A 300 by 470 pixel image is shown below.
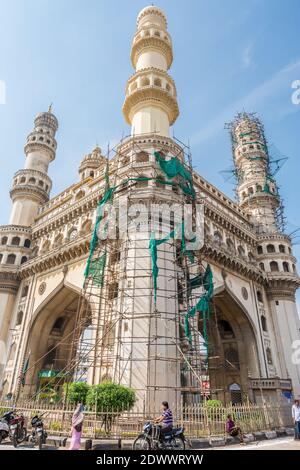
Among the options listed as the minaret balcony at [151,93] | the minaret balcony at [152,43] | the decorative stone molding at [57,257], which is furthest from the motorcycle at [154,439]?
the minaret balcony at [152,43]

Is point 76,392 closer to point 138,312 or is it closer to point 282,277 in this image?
point 138,312

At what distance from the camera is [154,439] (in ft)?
30.4

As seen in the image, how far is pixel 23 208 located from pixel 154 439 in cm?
3098

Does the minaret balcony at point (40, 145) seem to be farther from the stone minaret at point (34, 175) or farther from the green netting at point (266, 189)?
the green netting at point (266, 189)

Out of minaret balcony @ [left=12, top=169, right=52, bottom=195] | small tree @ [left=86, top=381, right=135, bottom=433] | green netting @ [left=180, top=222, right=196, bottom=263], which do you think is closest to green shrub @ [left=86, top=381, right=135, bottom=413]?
small tree @ [left=86, top=381, right=135, bottom=433]

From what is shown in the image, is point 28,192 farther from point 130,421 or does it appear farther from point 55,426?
point 130,421

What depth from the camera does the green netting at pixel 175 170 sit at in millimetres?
22359

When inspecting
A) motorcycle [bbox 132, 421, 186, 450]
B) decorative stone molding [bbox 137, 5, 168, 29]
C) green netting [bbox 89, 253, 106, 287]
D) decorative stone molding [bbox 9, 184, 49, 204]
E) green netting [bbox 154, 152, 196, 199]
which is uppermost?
decorative stone molding [bbox 137, 5, 168, 29]

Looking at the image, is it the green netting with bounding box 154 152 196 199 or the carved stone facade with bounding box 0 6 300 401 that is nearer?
the green netting with bounding box 154 152 196 199

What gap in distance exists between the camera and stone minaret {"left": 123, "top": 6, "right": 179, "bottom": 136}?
28.6 m

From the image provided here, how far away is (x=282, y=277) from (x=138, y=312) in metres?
18.5

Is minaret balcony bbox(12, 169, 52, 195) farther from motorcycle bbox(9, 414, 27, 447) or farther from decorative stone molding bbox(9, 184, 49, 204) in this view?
motorcycle bbox(9, 414, 27, 447)

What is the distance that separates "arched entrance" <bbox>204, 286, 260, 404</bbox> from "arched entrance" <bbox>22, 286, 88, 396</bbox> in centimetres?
1154
